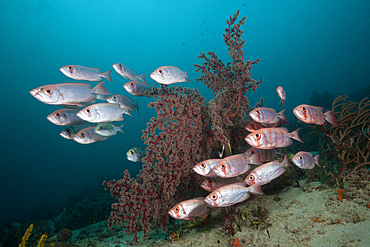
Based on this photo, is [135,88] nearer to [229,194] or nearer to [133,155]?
[133,155]

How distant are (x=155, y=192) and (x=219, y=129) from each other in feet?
6.93

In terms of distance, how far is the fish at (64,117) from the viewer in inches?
119

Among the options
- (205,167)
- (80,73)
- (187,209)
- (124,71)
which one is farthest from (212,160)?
(80,73)

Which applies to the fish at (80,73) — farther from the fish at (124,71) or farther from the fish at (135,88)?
the fish at (135,88)

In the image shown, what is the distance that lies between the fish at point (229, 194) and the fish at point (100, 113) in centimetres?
245

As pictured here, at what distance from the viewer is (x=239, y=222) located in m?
3.49

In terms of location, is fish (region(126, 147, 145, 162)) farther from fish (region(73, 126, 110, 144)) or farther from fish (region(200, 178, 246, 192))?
fish (region(200, 178, 246, 192))

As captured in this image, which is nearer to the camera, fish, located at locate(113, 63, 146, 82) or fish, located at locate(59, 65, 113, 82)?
fish, located at locate(59, 65, 113, 82)

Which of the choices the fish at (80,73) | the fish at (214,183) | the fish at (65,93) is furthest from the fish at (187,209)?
the fish at (80,73)

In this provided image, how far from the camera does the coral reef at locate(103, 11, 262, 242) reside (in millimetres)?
3507

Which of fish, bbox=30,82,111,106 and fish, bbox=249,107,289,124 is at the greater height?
fish, bbox=30,82,111,106

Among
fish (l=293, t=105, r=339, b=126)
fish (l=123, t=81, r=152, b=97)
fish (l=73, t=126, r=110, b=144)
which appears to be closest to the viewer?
fish (l=293, t=105, r=339, b=126)

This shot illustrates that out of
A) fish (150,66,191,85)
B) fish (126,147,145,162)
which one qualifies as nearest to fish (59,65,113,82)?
fish (150,66,191,85)

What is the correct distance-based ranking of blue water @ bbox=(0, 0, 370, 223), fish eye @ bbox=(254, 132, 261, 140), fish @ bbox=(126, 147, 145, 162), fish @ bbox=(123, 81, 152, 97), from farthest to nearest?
blue water @ bbox=(0, 0, 370, 223) → fish @ bbox=(126, 147, 145, 162) → fish @ bbox=(123, 81, 152, 97) → fish eye @ bbox=(254, 132, 261, 140)
